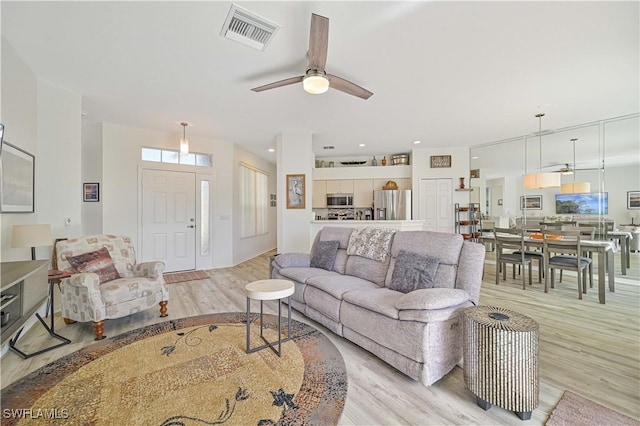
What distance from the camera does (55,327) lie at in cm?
281

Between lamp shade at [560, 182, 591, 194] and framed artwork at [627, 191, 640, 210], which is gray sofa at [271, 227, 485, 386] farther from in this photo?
framed artwork at [627, 191, 640, 210]

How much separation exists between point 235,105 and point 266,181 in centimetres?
415

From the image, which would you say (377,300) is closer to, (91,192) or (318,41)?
(318,41)

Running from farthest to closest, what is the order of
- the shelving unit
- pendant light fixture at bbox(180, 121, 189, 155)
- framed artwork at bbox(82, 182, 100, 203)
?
the shelving unit → framed artwork at bbox(82, 182, 100, 203) → pendant light fixture at bbox(180, 121, 189, 155)

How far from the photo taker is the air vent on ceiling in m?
2.04

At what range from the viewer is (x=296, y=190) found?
16.3ft

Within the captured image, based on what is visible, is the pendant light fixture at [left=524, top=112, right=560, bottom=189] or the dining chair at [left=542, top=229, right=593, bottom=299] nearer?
the dining chair at [left=542, top=229, right=593, bottom=299]

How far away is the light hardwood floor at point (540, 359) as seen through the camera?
1.61m

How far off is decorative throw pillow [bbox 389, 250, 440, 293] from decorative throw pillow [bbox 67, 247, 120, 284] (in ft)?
9.92

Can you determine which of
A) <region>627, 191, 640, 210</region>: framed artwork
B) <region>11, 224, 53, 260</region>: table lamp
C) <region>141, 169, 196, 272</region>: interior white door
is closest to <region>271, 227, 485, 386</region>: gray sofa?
<region>11, 224, 53, 260</region>: table lamp

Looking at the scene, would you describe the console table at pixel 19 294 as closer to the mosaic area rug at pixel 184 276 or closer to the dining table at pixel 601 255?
the mosaic area rug at pixel 184 276

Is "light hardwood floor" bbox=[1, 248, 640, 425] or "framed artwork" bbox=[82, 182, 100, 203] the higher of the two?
"framed artwork" bbox=[82, 182, 100, 203]

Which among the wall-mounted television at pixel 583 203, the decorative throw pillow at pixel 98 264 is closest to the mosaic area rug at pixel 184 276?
the decorative throw pillow at pixel 98 264

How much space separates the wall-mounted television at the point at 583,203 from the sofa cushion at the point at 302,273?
5095 mm
